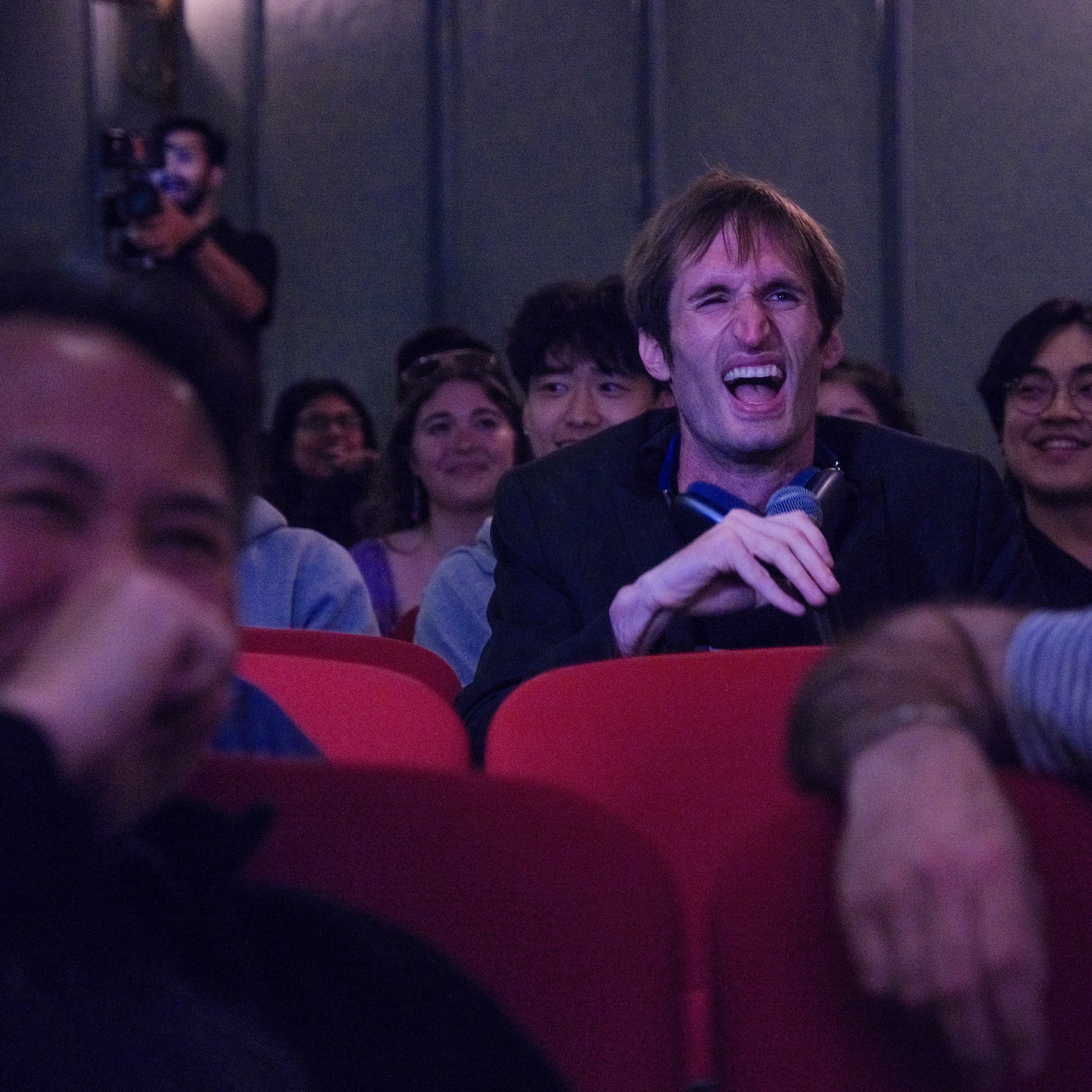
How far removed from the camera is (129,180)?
15.9ft

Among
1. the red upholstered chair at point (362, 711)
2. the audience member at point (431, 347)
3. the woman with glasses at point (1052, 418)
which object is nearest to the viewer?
the red upholstered chair at point (362, 711)

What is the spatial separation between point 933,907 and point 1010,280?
4528 millimetres

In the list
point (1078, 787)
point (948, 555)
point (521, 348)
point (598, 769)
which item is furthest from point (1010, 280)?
point (1078, 787)

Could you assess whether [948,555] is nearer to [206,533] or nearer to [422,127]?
[206,533]

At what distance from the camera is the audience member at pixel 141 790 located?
635mm

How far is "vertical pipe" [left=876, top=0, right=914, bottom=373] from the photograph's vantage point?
4918 millimetres

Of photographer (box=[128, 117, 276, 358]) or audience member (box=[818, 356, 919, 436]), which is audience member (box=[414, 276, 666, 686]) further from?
photographer (box=[128, 117, 276, 358])

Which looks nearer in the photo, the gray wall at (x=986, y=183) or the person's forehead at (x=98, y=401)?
the person's forehead at (x=98, y=401)

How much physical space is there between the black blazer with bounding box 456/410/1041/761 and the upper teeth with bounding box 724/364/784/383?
0.15 m

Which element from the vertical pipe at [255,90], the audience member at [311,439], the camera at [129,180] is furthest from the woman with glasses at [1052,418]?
the vertical pipe at [255,90]

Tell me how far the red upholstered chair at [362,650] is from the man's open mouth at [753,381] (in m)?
0.63

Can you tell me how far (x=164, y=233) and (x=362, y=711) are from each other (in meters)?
3.84

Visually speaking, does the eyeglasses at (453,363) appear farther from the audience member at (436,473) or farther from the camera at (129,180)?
the camera at (129,180)

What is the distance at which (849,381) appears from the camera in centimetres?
356
